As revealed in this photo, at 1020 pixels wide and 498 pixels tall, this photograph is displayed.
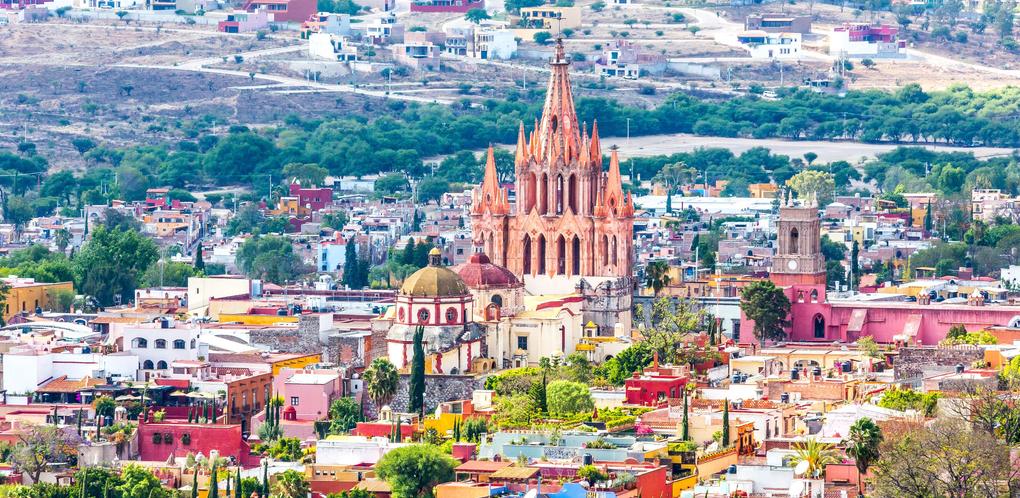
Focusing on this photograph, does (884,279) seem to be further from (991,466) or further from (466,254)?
(991,466)

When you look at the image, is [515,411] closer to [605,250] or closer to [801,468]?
[801,468]

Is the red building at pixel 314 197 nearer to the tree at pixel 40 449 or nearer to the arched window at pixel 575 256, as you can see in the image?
the arched window at pixel 575 256

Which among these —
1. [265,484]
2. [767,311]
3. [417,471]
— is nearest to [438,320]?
[767,311]

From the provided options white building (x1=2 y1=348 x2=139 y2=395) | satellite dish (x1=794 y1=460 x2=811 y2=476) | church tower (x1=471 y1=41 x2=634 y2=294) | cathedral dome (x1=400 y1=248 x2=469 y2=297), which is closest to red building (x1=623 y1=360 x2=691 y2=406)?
cathedral dome (x1=400 y1=248 x2=469 y2=297)

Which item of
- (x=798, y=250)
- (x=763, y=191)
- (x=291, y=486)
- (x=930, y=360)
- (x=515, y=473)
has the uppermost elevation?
(x=515, y=473)

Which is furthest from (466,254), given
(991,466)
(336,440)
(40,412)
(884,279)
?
(991,466)

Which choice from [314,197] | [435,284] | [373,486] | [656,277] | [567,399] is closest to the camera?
[373,486]
